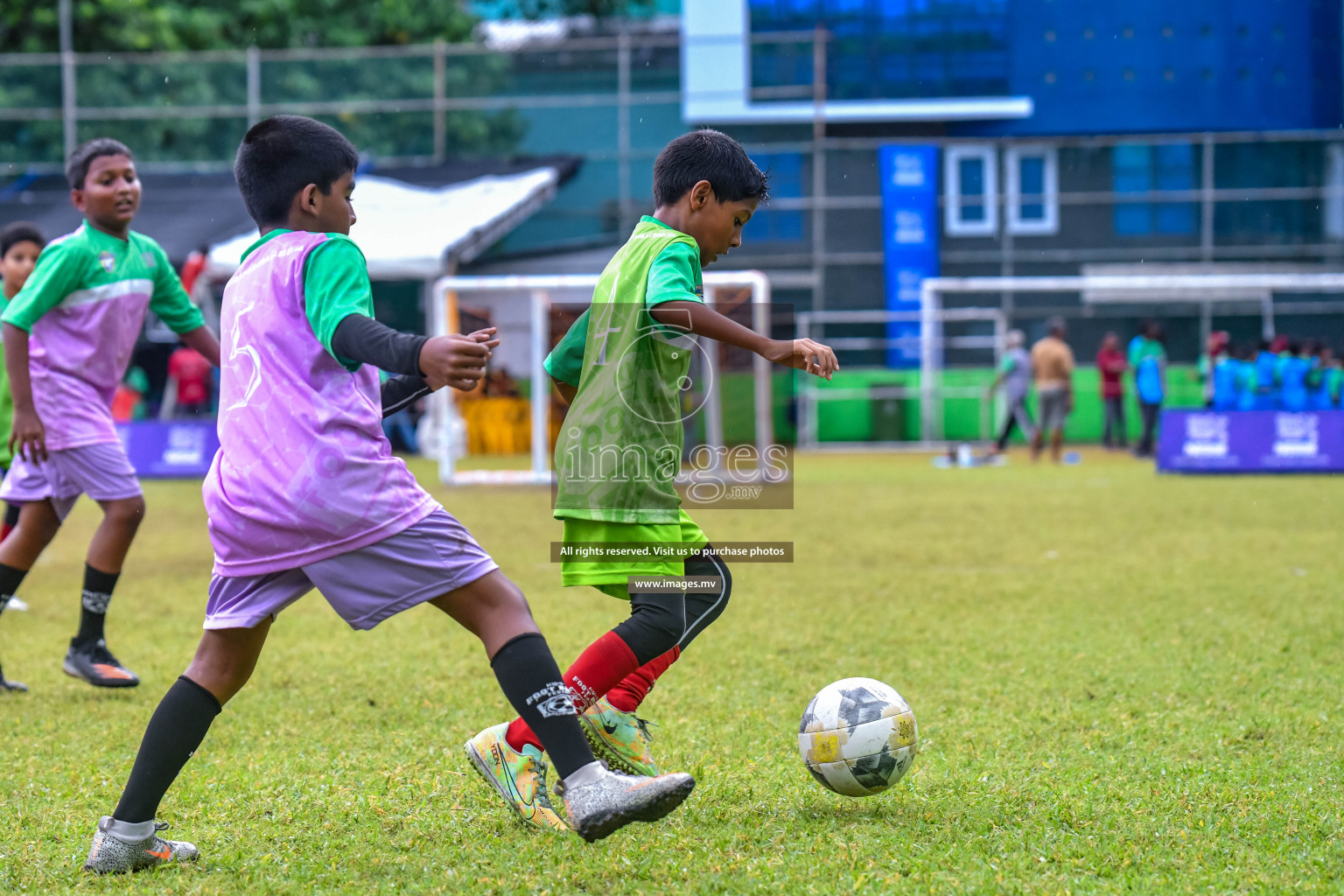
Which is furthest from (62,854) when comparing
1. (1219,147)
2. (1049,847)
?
(1219,147)

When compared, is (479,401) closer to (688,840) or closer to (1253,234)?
(1253,234)

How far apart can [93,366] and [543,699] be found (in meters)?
2.98

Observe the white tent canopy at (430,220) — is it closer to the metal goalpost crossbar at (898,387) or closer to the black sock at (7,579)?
the metal goalpost crossbar at (898,387)

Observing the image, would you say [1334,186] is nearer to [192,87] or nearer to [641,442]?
[192,87]

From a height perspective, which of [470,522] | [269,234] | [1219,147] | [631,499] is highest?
[1219,147]

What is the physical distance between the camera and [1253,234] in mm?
24578

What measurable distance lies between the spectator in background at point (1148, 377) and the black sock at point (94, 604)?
16137mm

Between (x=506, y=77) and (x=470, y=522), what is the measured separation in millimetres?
14500

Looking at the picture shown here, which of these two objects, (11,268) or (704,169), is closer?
(704,169)

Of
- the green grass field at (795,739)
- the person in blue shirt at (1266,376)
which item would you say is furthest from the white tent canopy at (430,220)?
the green grass field at (795,739)

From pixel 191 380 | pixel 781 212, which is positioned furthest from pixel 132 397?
pixel 781 212

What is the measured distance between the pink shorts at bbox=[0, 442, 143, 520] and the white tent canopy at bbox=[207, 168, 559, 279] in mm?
13988

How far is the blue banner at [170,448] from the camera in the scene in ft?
53.0

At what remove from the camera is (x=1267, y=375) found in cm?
1842
